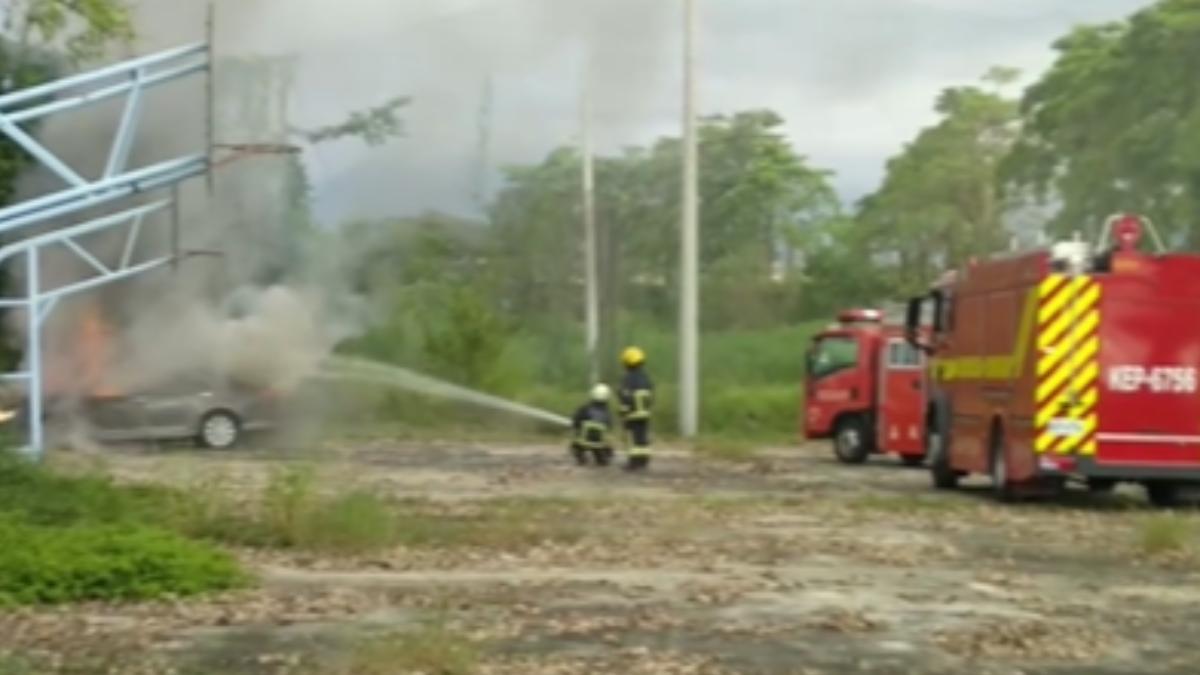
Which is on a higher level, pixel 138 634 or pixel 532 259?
pixel 532 259

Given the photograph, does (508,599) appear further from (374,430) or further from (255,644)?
(374,430)

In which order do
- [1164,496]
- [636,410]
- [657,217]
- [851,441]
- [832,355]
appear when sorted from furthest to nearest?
[657,217]
[832,355]
[851,441]
[636,410]
[1164,496]

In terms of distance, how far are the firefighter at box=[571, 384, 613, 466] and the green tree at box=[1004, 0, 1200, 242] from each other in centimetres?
1796

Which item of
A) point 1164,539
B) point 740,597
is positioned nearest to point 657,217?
point 1164,539

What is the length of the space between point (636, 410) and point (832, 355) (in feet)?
25.4

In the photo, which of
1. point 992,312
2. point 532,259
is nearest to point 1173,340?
point 992,312

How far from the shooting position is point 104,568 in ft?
40.1

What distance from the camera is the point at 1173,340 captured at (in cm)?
2033

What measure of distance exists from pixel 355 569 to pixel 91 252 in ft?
37.7

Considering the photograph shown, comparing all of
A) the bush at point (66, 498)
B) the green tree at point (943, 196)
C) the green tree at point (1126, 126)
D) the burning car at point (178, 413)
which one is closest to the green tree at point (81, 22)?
the bush at point (66, 498)

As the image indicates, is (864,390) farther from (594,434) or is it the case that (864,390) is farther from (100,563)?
(100,563)

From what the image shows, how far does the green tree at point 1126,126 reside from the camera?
136ft

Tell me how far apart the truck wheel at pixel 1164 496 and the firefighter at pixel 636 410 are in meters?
6.61

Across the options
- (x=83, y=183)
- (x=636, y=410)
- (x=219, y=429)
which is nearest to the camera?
(x=83, y=183)
